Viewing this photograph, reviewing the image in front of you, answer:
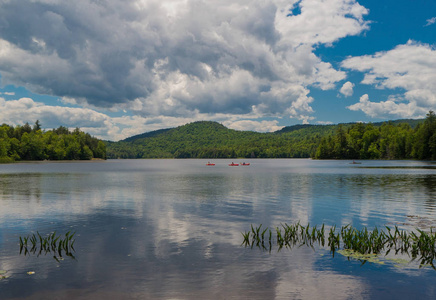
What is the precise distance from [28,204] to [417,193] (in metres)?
56.0

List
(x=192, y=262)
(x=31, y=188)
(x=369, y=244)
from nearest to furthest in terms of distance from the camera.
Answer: (x=192, y=262) < (x=369, y=244) < (x=31, y=188)

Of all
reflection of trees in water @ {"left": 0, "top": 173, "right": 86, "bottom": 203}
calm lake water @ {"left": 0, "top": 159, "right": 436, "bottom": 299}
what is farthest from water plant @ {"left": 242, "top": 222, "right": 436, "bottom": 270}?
reflection of trees in water @ {"left": 0, "top": 173, "right": 86, "bottom": 203}

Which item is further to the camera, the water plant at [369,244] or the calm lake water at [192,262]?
the water plant at [369,244]

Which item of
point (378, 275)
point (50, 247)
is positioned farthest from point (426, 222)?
point (50, 247)

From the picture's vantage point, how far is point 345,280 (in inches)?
629

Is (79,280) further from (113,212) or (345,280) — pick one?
(113,212)

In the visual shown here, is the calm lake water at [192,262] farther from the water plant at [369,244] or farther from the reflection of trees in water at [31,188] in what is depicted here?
the reflection of trees in water at [31,188]

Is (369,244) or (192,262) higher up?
(369,244)

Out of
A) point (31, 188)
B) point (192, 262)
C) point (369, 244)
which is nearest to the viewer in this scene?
point (192, 262)

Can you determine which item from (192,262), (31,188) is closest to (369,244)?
(192,262)

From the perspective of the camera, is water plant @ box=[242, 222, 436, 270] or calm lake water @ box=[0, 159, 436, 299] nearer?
calm lake water @ box=[0, 159, 436, 299]

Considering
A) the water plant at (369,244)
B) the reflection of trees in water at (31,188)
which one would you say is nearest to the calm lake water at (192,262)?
the water plant at (369,244)

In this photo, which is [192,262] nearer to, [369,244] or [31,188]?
Answer: [369,244]

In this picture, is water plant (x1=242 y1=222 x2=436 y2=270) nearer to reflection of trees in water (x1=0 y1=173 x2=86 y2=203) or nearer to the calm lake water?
the calm lake water
